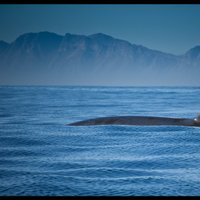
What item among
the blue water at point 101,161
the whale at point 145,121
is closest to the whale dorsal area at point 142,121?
the whale at point 145,121

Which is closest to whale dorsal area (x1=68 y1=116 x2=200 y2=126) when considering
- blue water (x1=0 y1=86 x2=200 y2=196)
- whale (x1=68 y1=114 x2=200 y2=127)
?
whale (x1=68 y1=114 x2=200 y2=127)

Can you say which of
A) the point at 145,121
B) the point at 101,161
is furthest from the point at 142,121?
the point at 101,161

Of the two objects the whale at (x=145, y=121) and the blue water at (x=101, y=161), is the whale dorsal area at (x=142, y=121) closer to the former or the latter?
the whale at (x=145, y=121)

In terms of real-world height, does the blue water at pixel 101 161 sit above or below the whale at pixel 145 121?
below

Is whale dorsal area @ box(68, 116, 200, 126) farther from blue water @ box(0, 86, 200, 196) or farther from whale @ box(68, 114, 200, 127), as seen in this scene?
blue water @ box(0, 86, 200, 196)

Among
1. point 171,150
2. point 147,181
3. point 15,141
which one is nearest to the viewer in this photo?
point 147,181

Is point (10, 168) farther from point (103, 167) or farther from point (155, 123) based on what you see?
point (155, 123)

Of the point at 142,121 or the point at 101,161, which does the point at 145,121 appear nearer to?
the point at 142,121

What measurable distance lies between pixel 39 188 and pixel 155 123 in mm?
9191

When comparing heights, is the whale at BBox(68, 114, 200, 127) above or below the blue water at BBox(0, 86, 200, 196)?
above

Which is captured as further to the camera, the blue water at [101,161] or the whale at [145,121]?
the whale at [145,121]

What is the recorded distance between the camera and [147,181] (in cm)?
754

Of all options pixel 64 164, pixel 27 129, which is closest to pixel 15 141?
pixel 27 129

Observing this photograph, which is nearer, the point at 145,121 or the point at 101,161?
the point at 101,161
